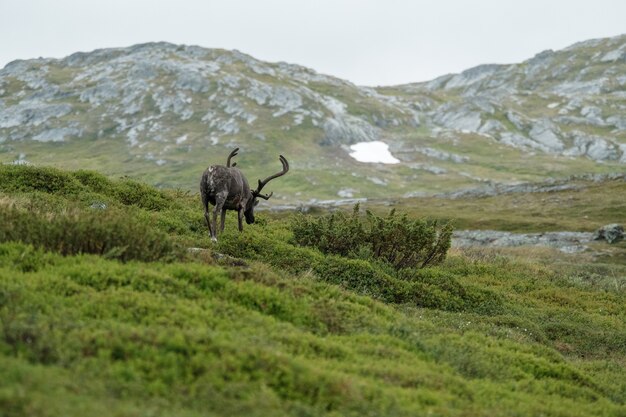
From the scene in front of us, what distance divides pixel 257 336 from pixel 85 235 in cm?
496

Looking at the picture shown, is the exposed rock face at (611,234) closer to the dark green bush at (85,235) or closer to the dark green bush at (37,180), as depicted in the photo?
the dark green bush at (37,180)

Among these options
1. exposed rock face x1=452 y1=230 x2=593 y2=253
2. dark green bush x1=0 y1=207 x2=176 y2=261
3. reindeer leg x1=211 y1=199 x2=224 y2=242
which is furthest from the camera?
exposed rock face x1=452 y1=230 x2=593 y2=253

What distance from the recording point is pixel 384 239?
20516 millimetres

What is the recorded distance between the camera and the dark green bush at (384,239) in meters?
20.3

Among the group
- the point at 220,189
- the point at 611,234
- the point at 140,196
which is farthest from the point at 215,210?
the point at 611,234

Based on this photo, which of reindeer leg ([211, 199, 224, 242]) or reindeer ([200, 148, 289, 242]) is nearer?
reindeer leg ([211, 199, 224, 242])

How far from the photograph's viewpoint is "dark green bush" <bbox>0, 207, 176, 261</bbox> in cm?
1148

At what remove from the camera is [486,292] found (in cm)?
1862

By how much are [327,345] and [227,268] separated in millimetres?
3867

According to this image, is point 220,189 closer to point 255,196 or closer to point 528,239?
point 255,196

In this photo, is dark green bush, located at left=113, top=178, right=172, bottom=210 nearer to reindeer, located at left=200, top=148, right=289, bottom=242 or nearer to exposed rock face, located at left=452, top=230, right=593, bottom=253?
reindeer, located at left=200, top=148, right=289, bottom=242

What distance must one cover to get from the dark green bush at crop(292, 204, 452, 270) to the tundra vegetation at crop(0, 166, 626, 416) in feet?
4.26

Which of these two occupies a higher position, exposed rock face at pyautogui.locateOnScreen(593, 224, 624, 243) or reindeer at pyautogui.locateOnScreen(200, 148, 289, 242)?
reindeer at pyautogui.locateOnScreen(200, 148, 289, 242)

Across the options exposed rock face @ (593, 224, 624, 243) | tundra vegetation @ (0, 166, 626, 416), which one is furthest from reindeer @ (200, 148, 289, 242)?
exposed rock face @ (593, 224, 624, 243)
